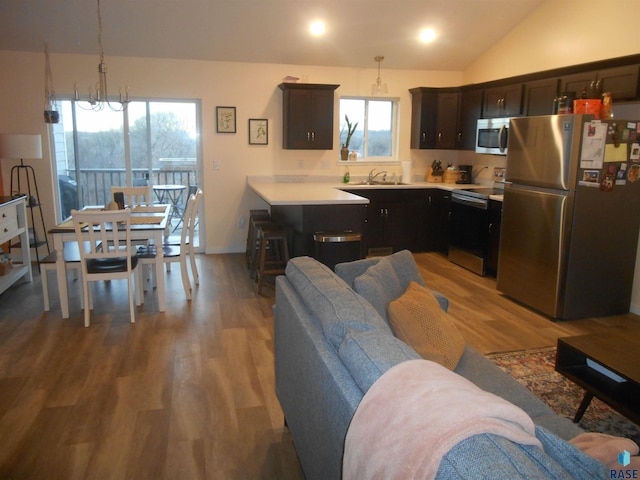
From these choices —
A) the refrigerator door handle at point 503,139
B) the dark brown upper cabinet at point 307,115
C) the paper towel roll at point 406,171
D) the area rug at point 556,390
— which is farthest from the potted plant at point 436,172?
the area rug at point 556,390

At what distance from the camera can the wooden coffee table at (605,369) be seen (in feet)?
7.42

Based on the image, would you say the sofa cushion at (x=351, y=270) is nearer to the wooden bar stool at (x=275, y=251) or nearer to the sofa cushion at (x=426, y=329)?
the sofa cushion at (x=426, y=329)

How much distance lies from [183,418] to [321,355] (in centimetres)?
135

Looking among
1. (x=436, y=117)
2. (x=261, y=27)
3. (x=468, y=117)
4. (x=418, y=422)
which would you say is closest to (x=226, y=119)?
(x=261, y=27)

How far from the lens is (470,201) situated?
220 inches

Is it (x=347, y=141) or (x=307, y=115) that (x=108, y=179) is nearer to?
(x=307, y=115)

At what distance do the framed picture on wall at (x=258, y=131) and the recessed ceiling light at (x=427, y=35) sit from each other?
215 centimetres

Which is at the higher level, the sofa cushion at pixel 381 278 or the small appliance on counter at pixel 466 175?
the small appliance on counter at pixel 466 175

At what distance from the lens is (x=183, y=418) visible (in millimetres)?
2613

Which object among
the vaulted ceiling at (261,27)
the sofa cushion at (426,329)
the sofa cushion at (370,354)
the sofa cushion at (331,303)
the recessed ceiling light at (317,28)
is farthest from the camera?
the recessed ceiling light at (317,28)

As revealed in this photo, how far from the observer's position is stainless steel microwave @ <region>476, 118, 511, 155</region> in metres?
5.37

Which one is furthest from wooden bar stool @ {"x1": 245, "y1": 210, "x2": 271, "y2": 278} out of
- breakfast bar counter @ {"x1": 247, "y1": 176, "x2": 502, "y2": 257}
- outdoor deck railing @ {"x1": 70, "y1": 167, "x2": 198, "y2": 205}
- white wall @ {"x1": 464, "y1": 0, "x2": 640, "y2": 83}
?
white wall @ {"x1": 464, "y1": 0, "x2": 640, "y2": 83}

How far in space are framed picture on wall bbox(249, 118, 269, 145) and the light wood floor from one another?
7.23 ft

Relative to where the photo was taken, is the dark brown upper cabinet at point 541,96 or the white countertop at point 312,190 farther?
the dark brown upper cabinet at point 541,96
